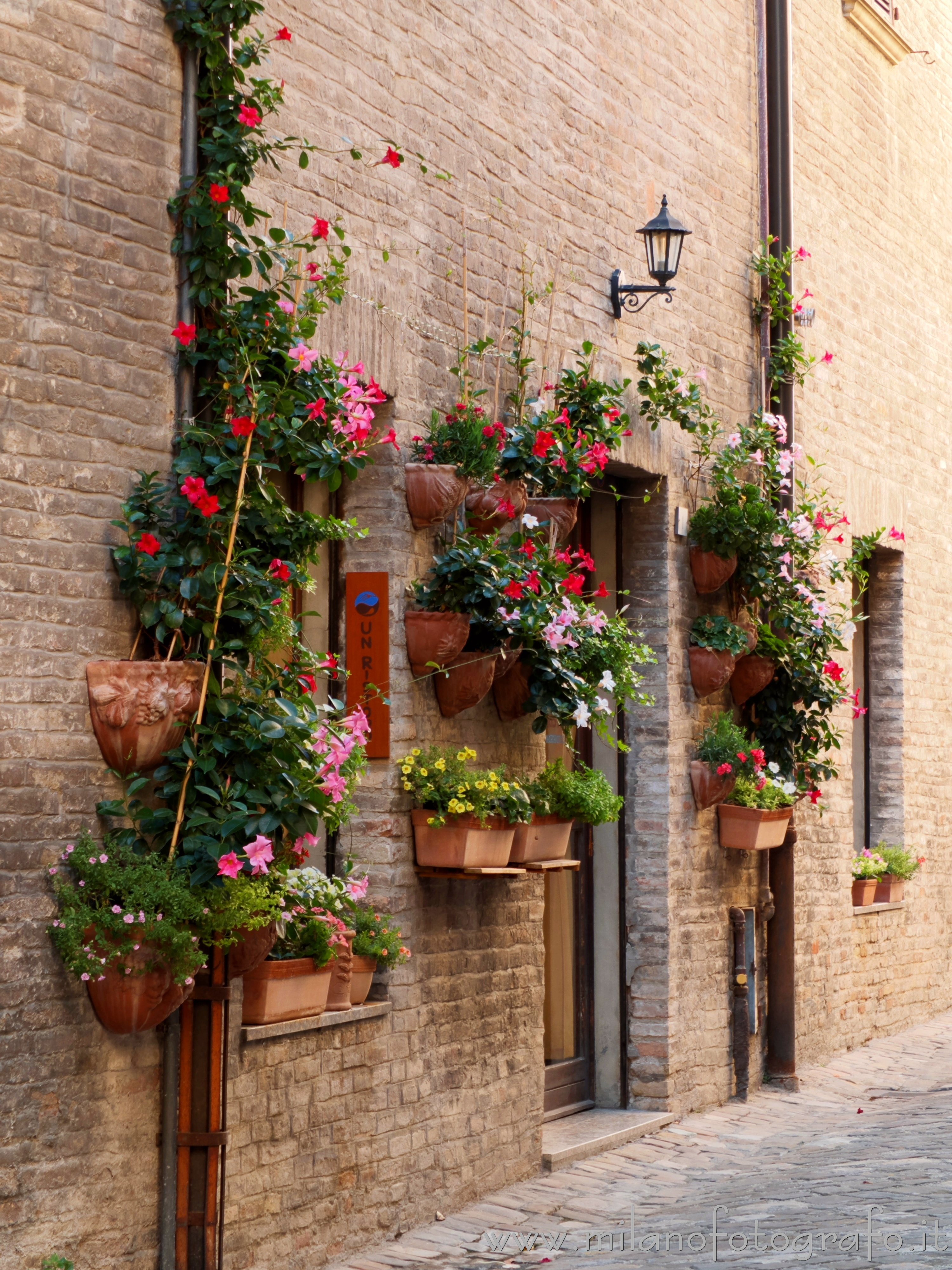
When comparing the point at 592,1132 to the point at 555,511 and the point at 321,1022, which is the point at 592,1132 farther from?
the point at 555,511

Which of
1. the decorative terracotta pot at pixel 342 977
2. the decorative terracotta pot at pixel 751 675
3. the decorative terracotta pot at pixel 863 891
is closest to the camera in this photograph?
the decorative terracotta pot at pixel 342 977

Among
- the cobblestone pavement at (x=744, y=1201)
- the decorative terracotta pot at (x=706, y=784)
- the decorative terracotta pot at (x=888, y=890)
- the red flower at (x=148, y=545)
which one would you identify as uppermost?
the red flower at (x=148, y=545)

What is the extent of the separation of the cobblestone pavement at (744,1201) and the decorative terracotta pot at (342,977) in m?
0.84

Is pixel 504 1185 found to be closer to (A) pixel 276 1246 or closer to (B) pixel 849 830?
(A) pixel 276 1246

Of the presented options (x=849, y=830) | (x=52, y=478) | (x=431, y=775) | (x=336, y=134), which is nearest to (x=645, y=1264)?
(x=431, y=775)

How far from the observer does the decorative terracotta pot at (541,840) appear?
6320mm

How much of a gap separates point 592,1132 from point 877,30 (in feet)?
25.0

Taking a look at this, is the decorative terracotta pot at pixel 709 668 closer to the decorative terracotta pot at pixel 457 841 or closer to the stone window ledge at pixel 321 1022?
the decorative terracotta pot at pixel 457 841

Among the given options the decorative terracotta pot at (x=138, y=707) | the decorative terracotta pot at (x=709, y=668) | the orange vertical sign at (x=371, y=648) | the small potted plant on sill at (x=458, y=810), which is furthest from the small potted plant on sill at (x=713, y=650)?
the decorative terracotta pot at (x=138, y=707)

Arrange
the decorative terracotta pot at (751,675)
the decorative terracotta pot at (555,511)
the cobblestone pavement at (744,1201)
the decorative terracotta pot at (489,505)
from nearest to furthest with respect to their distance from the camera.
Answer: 1. the cobblestone pavement at (744,1201)
2. the decorative terracotta pot at (489,505)
3. the decorative terracotta pot at (555,511)
4. the decorative terracotta pot at (751,675)

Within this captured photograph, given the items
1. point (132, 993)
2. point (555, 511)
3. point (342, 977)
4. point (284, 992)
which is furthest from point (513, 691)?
point (132, 993)

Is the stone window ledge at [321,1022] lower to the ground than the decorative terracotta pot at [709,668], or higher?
lower

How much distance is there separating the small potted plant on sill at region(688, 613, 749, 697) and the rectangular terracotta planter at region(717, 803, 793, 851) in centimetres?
65

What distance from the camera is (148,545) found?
4570 millimetres
